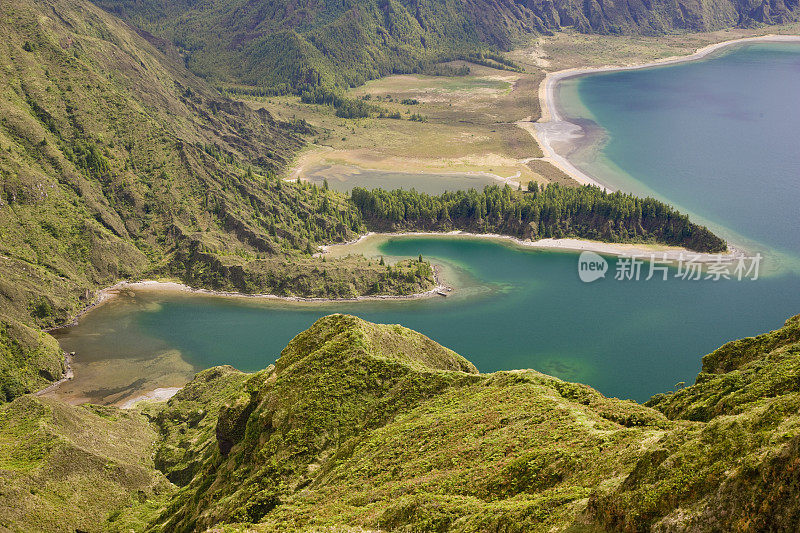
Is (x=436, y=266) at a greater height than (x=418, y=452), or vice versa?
(x=418, y=452)

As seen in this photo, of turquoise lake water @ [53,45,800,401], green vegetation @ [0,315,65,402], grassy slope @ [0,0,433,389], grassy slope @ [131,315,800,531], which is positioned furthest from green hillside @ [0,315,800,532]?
grassy slope @ [0,0,433,389]

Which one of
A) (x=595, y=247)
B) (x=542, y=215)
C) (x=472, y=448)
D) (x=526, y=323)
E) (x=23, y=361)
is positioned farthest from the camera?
(x=542, y=215)

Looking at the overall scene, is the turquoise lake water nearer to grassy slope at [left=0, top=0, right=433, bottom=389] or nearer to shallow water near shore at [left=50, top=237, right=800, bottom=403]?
shallow water near shore at [left=50, top=237, right=800, bottom=403]

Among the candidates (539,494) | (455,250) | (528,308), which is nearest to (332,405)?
(539,494)

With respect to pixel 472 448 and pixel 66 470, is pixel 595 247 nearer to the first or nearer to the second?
pixel 472 448

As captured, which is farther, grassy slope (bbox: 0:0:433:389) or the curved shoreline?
the curved shoreline

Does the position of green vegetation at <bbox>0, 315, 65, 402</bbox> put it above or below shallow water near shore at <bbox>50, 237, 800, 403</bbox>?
above

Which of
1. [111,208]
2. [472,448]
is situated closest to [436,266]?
[111,208]
